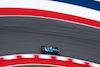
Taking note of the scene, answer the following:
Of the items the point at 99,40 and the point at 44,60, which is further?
the point at 99,40

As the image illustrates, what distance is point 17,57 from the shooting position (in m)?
6.00

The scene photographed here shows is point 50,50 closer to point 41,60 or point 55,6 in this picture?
point 41,60

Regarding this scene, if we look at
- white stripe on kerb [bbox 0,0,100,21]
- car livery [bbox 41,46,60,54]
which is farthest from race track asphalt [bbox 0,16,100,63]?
white stripe on kerb [bbox 0,0,100,21]

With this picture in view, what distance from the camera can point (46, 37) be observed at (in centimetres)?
700

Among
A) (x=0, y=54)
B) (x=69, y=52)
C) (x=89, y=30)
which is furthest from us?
(x=89, y=30)

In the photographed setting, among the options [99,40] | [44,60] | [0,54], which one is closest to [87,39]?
[99,40]

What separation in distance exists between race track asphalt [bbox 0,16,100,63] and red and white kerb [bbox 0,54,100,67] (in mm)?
200

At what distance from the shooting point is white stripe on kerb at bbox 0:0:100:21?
7.55m

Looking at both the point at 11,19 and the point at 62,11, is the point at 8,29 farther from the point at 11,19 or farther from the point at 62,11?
the point at 62,11

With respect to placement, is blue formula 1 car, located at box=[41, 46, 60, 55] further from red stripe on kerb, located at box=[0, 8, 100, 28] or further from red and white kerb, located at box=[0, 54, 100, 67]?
red stripe on kerb, located at box=[0, 8, 100, 28]

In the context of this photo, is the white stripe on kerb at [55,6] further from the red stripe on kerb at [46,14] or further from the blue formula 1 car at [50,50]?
the blue formula 1 car at [50,50]

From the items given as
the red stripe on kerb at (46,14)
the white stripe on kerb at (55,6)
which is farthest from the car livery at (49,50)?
the white stripe on kerb at (55,6)

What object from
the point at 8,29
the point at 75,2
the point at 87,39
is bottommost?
the point at 87,39

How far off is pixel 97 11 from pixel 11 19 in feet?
13.4
